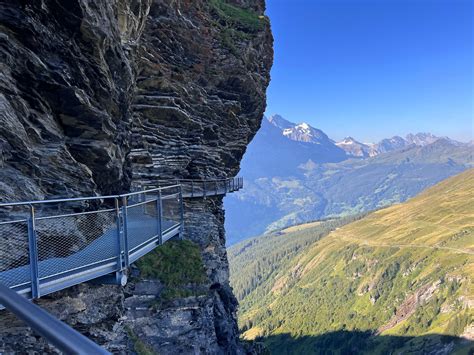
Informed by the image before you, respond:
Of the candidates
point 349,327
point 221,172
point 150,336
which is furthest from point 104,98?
point 349,327

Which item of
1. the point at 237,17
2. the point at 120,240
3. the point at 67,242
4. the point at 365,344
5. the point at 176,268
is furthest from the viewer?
the point at 365,344

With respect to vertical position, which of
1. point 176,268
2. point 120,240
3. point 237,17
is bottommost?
point 176,268

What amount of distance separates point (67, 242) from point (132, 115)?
16.4m

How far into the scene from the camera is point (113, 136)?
15.8 m

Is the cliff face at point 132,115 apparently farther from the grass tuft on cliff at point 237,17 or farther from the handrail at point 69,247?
the handrail at point 69,247

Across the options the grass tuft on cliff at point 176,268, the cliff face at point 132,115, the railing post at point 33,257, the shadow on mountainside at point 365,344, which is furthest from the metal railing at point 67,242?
the shadow on mountainside at point 365,344

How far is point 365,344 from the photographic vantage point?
542 ft

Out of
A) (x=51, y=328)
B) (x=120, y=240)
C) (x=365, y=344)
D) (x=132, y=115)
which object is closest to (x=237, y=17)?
(x=132, y=115)

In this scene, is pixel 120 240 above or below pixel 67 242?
below

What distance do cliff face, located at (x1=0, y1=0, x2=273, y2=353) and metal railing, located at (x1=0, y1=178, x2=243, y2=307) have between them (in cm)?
108

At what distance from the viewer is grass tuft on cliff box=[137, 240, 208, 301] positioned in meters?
22.1

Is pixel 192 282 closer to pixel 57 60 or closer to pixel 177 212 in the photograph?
pixel 177 212

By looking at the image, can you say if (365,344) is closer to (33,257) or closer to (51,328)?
(33,257)

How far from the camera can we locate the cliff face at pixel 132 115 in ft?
37.3
